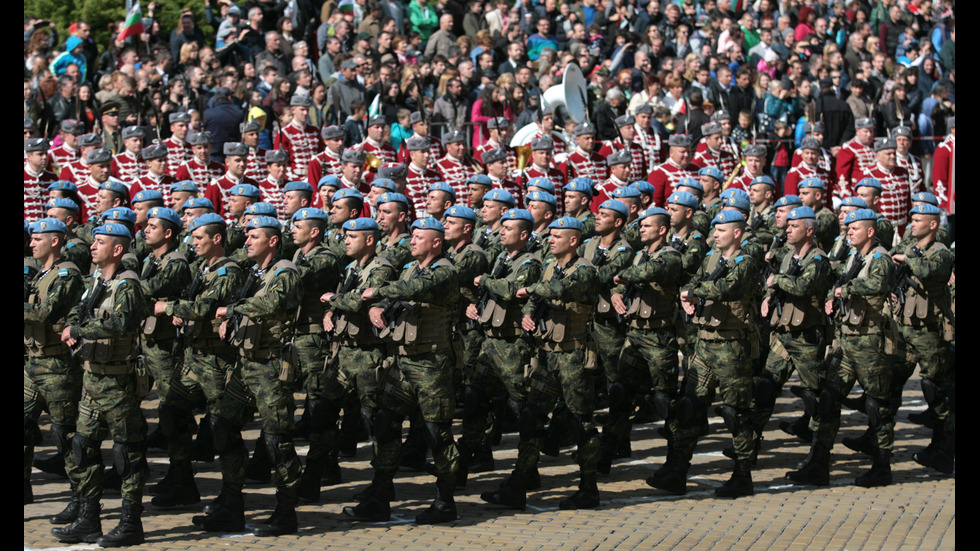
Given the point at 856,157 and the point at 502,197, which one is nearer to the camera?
the point at 502,197

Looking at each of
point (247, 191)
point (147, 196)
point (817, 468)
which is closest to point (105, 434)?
point (147, 196)

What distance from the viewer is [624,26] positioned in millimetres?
22281

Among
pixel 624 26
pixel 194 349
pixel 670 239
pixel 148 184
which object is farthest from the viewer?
pixel 624 26

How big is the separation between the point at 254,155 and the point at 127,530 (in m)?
8.13

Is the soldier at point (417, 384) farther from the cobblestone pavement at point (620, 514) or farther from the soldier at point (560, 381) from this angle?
the soldier at point (560, 381)

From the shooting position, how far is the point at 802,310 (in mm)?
9859

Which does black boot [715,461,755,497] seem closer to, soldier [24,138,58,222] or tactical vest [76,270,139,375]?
tactical vest [76,270,139,375]

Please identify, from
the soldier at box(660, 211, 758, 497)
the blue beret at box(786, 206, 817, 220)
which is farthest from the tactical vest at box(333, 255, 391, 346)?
the blue beret at box(786, 206, 817, 220)

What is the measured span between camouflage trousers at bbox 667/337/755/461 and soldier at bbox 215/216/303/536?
281 centimetres

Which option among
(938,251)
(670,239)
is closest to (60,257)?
(670,239)

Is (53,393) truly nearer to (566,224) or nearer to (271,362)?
(271,362)

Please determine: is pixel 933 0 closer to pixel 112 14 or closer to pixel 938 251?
pixel 112 14

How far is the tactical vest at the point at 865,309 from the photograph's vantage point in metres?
9.87
